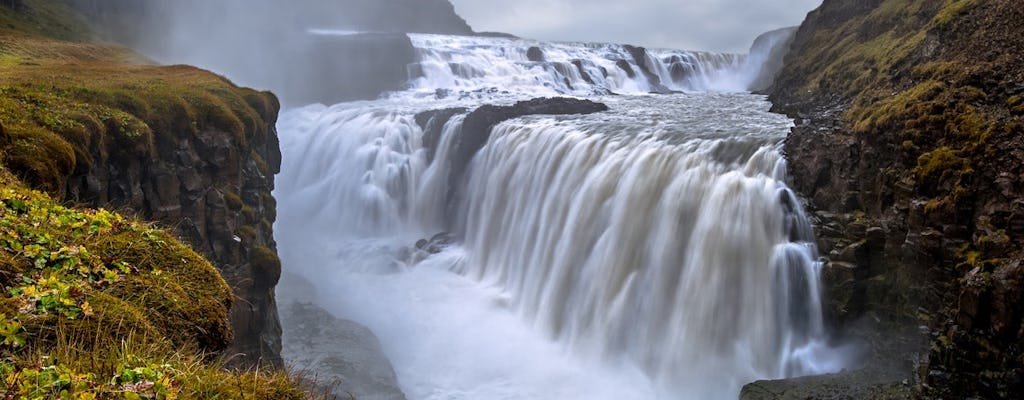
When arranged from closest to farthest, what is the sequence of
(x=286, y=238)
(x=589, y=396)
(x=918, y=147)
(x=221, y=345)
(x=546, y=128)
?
(x=221, y=345)
(x=918, y=147)
(x=589, y=396)
(x=546, y=128)
(x=286, y=238)

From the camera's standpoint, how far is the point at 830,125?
48.0ft

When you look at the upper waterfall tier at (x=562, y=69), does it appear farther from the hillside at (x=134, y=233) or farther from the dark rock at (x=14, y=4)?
the hillside at (x=134, y=233)

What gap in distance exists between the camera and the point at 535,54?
5400 centimetres

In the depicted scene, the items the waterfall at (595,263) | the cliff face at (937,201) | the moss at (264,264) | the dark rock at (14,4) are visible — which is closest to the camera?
the cliff face at (937,201)

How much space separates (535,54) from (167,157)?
44658 mm

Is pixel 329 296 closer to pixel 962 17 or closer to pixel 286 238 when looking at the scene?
pixel 286 238

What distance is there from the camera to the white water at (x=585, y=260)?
12.6m

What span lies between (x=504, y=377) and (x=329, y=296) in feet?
29.5

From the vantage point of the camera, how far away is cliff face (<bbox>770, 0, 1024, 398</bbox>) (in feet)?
24.9

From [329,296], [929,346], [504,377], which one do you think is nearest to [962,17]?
[929,346]

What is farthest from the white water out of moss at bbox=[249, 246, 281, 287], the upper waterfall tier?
the upper waterfall tier

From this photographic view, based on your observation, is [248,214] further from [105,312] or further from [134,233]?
[105,312]

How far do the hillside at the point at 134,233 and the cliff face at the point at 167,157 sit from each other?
1.2 inches

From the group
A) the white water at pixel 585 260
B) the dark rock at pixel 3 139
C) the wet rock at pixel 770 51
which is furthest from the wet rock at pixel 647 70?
the dark rock at pixel 3 139
